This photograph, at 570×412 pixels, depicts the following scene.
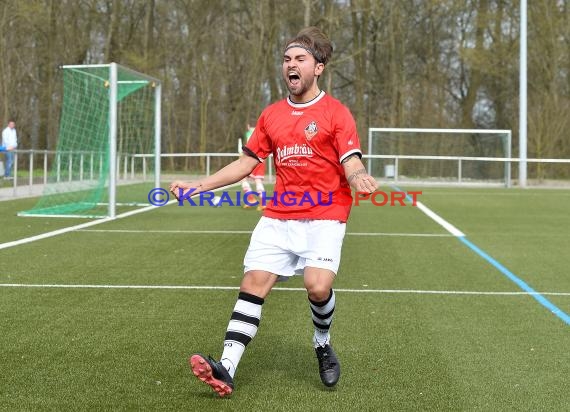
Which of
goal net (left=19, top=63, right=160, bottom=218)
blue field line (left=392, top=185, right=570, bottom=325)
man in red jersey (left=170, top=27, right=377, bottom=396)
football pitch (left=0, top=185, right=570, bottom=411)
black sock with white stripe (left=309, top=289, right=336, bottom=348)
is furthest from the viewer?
goal net (left=19, top=63, right=160, bottom=218)

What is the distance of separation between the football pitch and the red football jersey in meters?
0.98

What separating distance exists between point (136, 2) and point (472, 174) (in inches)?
805

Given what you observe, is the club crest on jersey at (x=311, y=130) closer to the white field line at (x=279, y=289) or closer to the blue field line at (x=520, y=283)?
the blue field line at (x=520, y=283)

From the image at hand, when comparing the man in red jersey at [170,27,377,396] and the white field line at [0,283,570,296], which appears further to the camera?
the white field line at [0,283,570,296]

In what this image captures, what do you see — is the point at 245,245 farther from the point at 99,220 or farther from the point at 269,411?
the point at 269,411

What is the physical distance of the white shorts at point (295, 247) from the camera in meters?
5.02

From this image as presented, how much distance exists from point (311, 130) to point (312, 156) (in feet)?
0.47

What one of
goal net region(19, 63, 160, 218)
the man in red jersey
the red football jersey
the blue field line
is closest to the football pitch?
the blue field line

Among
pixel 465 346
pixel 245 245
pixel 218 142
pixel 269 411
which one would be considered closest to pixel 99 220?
pixel 245 245

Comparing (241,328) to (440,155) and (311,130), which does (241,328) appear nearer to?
(311,130)

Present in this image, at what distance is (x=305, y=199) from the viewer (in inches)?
201

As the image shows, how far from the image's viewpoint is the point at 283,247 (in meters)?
Answer: 5.05

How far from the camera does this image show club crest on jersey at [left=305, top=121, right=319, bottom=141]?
16.6 ft

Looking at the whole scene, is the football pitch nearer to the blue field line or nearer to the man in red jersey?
the blue field line
